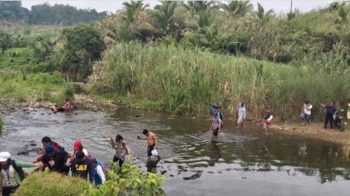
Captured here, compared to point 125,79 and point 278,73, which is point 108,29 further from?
point 278,73

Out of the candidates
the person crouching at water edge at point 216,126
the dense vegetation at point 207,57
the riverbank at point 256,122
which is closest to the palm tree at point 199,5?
the dense vegetation at point 207,57

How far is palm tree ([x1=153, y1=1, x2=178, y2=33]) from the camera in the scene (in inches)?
1532

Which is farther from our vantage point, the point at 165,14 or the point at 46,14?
the point at 46,14

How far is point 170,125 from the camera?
23.8 meters

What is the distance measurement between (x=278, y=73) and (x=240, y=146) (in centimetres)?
720

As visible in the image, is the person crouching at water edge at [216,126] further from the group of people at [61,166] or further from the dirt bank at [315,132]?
the group of people at [61,166]

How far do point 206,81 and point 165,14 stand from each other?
47.3 feet

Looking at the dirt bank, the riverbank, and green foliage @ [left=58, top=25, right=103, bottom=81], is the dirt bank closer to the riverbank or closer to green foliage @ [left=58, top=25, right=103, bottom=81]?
the riverbank

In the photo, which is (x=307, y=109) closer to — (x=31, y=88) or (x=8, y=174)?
(x=8, y=174)

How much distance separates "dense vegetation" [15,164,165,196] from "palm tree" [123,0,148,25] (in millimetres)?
29937

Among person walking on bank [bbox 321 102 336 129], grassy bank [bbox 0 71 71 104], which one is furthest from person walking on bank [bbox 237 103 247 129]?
grassy bank [bbox 0 71 71 104]

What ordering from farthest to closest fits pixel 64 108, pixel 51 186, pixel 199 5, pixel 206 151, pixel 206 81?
pixel 199 5, pixel 64 108, pixel 206 81, pixel 206 151, pixel 51 186

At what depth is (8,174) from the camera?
1016 cm

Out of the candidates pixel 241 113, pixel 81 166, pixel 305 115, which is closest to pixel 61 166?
pixel 81 166
